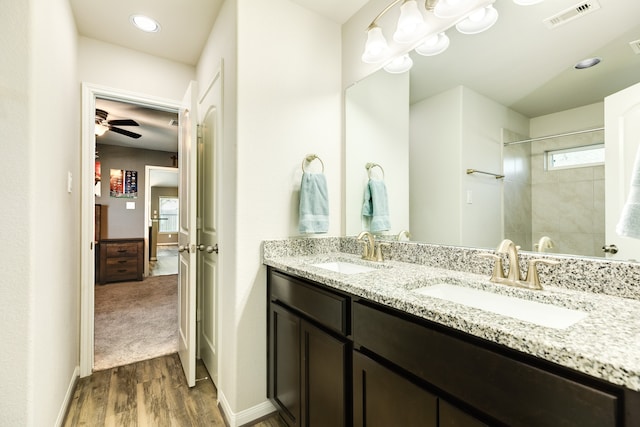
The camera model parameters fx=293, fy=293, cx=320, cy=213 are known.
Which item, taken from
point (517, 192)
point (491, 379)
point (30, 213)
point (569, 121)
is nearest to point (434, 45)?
point (569, 121)

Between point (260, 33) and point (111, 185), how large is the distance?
475 centimetres

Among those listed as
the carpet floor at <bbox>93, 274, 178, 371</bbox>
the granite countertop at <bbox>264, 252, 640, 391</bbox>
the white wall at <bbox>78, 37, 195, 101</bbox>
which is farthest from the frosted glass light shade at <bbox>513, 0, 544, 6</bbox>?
the carpet floor at <bbox>93, 274, 178, 371</bbox>

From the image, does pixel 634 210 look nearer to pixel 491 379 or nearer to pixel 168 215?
pixel 491 379

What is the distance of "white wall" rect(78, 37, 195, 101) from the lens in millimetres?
2170

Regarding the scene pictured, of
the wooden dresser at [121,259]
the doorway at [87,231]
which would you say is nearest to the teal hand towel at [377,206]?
the doorway at [87,231]

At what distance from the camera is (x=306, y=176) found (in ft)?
5.68

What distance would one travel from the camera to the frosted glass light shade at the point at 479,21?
1247 mm

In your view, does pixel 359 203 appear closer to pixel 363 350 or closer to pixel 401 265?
pixel 401 265

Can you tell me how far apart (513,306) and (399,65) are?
1.35 meters

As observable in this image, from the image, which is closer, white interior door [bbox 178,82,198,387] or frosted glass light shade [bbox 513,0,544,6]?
frosted glass light shade [bbox 513,0,544,6]

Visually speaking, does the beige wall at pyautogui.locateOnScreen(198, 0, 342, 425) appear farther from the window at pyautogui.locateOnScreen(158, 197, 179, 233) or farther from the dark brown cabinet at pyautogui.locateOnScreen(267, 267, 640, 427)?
the window at pyautogui.locateOnScreen(158, 197, 179, 233)

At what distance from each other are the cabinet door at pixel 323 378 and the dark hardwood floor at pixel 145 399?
0.52 metres

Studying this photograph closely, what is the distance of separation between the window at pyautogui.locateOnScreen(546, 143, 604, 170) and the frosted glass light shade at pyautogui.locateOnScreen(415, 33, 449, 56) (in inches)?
28.9

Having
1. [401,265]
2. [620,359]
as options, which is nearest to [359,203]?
[401,265]
